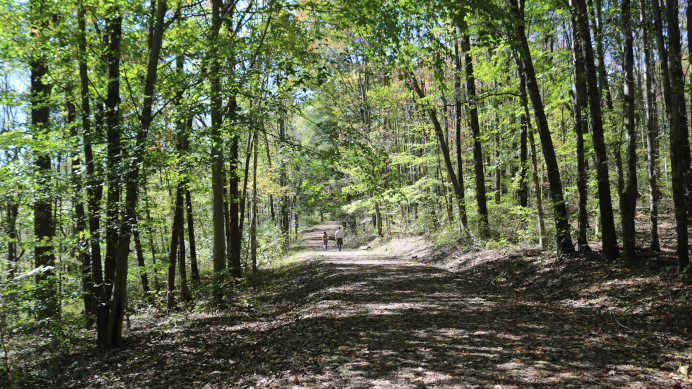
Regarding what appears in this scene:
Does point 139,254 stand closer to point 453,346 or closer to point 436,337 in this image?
point 436,337

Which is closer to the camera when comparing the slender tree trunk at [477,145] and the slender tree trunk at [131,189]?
the slender tree trunk at [131,189]

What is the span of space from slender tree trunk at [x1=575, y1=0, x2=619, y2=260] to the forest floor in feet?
1.83

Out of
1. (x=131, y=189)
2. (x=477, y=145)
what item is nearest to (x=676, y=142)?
(x=477, y=145)

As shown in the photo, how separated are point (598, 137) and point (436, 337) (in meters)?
6.25

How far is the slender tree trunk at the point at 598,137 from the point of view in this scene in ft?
26.3

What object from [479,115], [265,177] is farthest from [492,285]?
[265,177]

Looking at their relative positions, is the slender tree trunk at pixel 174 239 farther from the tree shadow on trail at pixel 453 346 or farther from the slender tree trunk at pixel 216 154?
the tree shadow on trail at pixel 453 346

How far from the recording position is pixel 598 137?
8.14 metres

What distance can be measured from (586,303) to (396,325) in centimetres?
392

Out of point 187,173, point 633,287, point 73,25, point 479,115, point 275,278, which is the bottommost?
point 275,278

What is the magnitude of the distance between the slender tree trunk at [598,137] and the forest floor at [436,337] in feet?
1.83

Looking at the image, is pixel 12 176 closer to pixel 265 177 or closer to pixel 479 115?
pixel 479 115

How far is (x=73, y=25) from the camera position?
786 centimetres

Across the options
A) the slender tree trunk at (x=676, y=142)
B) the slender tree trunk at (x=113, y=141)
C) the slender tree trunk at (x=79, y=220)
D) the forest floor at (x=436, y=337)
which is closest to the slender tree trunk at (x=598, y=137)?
the forest floor at (x=436, y=337)
